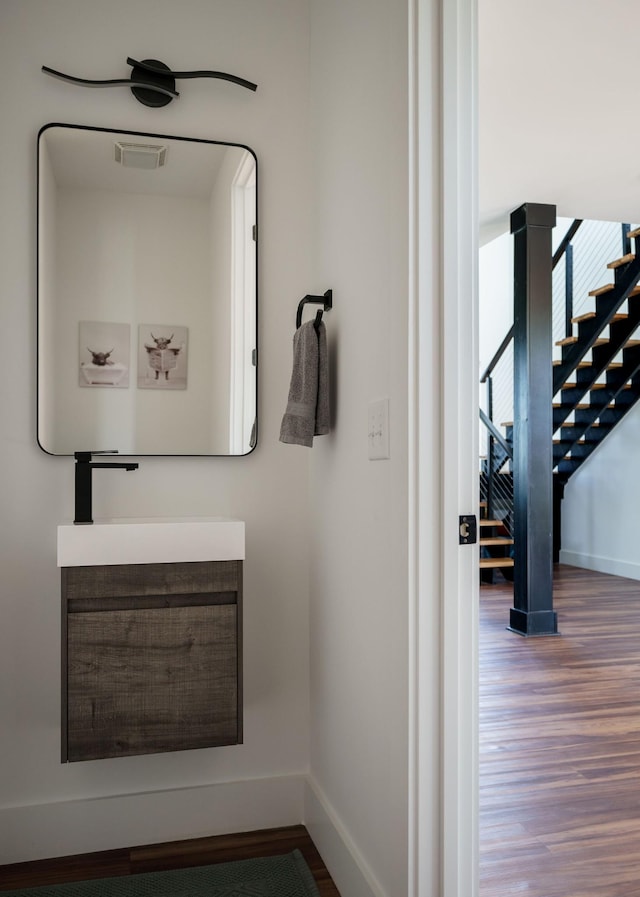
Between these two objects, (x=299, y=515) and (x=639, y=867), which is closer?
(x=639, y=867)

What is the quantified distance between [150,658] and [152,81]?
1614 millimetres

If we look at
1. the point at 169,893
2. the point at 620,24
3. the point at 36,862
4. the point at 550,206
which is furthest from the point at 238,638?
the point at 550,206

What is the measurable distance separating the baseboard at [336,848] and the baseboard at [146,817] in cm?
10

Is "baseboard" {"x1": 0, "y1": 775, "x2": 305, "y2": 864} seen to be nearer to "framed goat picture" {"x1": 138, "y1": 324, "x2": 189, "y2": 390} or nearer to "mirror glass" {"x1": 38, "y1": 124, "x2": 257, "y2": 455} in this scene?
"mirror glass" {"x1": 38, "y1": 124, "x2": 257, "y2": 455}

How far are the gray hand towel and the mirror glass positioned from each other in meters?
0.33

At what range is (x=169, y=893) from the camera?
1841 mm

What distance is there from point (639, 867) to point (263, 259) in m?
2.01

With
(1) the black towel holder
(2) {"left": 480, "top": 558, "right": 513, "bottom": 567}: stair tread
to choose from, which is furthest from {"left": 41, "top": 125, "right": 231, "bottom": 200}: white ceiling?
(2) {"left": 480, "top": 558, "right": 513, "bottom": 567}: stair tread

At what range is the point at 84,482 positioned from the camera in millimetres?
1984

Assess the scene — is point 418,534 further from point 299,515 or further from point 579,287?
point 579,287

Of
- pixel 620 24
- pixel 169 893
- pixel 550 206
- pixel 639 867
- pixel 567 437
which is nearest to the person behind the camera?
pixel 169 893

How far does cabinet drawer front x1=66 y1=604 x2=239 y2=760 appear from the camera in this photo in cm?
183

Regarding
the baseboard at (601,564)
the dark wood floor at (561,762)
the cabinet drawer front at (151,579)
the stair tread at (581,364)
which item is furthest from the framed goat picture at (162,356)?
the baseboard at (601,564)

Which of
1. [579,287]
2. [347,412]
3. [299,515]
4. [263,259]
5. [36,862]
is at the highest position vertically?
[579,287]
